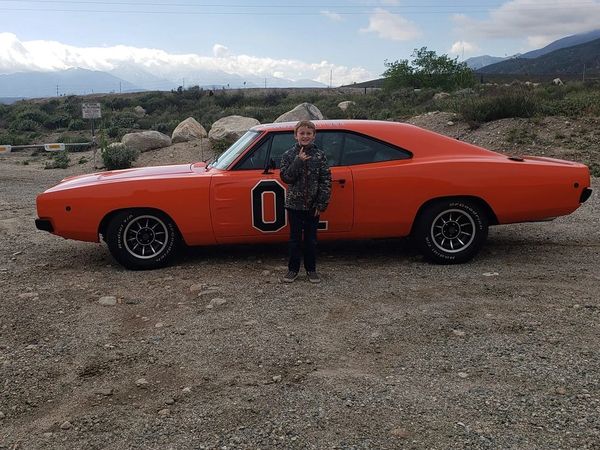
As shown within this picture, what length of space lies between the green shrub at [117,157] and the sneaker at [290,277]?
10371mm

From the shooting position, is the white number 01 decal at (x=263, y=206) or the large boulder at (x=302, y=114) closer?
the white number 01 decal at (x=263, y=206)

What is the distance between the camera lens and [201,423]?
292cm

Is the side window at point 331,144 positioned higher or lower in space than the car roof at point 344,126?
lower

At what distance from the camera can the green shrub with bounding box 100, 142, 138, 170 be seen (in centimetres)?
1447

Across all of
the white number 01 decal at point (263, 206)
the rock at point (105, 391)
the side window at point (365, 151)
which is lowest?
the rock at point (105, 391)

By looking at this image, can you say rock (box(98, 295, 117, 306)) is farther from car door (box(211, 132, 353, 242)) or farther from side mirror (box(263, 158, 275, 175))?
side mirror (box(263, 158, 275, 175))

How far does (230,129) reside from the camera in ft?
52.9

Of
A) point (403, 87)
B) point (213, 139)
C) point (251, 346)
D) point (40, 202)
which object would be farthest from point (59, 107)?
point (251, 346)

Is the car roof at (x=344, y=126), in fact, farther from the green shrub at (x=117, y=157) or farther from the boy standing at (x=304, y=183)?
the green shrub at (x=117, y=157)

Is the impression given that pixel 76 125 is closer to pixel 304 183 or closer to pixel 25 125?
pixel 25 125

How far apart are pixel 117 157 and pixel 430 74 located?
876 inches

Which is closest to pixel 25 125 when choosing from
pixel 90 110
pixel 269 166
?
pixel 90 110

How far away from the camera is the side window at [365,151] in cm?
557

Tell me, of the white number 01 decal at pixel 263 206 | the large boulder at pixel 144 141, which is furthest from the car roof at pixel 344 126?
the large boulder at pixel 144 141
